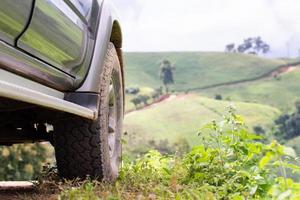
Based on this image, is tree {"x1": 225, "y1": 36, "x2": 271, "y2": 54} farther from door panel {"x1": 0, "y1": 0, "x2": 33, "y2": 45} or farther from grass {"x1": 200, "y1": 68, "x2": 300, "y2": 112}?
door panel {"x1": 0, "y1": 0, "x2": 33, "y2": 45}

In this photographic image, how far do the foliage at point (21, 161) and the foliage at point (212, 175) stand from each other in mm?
9486

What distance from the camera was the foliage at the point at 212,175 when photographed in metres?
3.17

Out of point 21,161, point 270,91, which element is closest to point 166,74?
point 270,91

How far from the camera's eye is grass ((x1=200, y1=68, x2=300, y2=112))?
334ft

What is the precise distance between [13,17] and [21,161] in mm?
12756

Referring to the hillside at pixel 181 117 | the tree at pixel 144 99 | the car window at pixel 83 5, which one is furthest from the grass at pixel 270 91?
the car window at pixel 83 5

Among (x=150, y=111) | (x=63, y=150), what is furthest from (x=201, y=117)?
(x=63, y=150)

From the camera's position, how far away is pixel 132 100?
319ft

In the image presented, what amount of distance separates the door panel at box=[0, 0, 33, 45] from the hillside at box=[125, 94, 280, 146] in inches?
2939

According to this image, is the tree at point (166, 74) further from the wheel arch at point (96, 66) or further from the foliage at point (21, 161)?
the wheel arch at point (96, 66)

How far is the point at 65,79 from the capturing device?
328cm

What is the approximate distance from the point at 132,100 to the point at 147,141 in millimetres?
22551

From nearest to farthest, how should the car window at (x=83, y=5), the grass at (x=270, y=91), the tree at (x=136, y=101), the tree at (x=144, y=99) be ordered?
the car window at (x=83, y=5)
the tree at (x=136, y=101)
the tree at (x=144, y=99)
the grass at (x=270, y=91)

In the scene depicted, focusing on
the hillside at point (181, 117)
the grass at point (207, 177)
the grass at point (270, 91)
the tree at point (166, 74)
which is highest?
the tree at point (166, 74)
